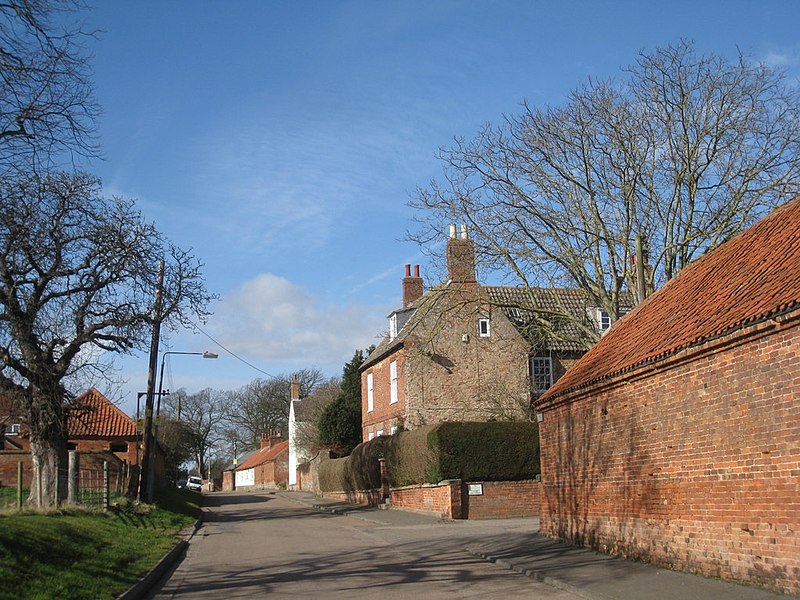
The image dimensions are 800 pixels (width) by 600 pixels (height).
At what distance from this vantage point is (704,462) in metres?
11.3

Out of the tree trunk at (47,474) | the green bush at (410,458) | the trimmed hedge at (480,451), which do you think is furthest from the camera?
the green bush at (410,458)

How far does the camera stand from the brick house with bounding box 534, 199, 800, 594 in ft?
31.9

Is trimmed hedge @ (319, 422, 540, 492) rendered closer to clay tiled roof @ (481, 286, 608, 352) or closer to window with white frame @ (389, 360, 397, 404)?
clay tiled roof @ (481, 286, 608, 352)

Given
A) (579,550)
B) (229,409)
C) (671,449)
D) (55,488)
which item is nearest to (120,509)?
(55,488)

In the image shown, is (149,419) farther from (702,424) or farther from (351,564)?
(702,424)

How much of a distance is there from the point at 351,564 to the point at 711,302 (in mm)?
8185

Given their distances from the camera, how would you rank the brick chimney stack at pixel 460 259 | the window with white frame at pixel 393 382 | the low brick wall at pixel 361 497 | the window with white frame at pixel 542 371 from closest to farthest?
the brick chimney stack at pixel 460 259 < the low brick wall at pixel 361 497 < the window with white frame at pixel 542 371 < the window with white frame at pixel 393 382

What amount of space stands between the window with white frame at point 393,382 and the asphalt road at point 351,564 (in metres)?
12.3

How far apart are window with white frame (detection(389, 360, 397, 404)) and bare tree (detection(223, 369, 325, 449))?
5168cm

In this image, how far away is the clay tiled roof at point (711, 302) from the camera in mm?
10727

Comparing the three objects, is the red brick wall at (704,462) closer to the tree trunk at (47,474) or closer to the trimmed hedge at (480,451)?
the trimmed hedge at (480,451)

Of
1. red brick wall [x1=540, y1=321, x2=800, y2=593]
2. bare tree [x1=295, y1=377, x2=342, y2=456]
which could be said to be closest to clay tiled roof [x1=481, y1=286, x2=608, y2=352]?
red brick wall [x1=540, y1=321, x2=800, y2=593]

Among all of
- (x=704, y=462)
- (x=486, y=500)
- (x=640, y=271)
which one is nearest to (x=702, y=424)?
(x=704, y=462)

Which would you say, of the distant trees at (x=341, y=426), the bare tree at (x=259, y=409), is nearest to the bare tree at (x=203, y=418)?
the bare tree at (x=259, y=409)
